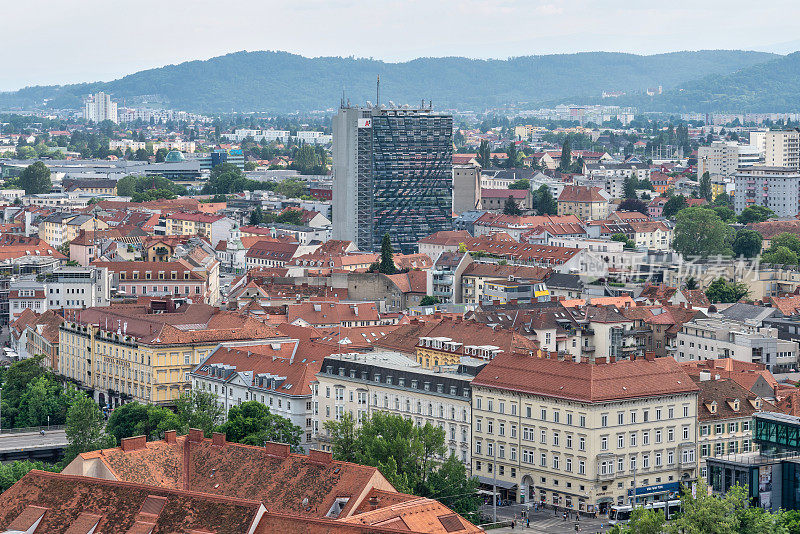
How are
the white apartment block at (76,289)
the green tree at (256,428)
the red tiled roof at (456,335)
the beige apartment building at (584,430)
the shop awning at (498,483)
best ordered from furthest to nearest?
1. the white apartment block at (76,289)
2. the red tiled roof at (456,335)
3. the shop awning at (498,483)
4. the green tree at (256,428)
5. the beige apartment building at (584,430)

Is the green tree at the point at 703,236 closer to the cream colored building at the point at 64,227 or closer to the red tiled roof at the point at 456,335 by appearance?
the cream colored building at the point at 64,227

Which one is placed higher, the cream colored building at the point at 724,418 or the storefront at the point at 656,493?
the cream colored building at the point at 724,418

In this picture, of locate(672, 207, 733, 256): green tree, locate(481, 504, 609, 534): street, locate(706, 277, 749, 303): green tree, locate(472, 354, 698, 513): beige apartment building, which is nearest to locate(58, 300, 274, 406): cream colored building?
locate(472, 354, 698, 513): beige apartment building

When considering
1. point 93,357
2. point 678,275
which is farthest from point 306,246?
point 93,357

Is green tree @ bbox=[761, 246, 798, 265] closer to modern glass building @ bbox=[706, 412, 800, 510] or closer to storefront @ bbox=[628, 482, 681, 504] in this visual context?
storefront @ bbox=[628, 482, 681, 504]

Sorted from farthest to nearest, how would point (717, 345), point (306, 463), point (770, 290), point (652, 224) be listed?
point (652, 224), point (770, 290), point (717, 345), point (306, 463)

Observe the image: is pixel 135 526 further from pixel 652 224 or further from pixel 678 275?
pixel 652 224

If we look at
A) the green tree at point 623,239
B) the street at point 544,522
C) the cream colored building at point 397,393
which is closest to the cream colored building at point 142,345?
the cream colored building at point 397,393
